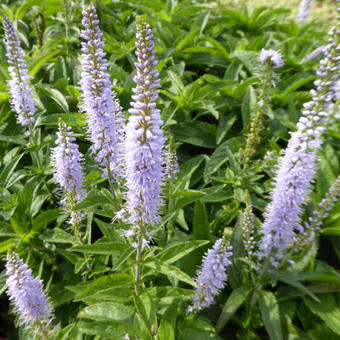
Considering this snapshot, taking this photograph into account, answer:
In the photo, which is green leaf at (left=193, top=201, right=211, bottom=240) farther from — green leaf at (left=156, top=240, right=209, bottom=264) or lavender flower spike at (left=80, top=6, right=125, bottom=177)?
lavender flower spike at (left=80, top=6, right=125, bottom=177)

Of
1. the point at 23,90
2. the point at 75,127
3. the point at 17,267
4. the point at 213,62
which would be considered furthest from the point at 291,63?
the point at 17,267

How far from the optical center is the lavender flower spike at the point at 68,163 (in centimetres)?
230

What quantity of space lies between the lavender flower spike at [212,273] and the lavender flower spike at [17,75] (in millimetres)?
2243

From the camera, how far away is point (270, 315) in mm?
2805

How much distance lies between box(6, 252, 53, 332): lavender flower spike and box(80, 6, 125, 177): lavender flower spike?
3.18 ft

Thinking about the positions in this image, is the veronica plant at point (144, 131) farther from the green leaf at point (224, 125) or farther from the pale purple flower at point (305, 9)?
the pale purple flower at point (305, 9)

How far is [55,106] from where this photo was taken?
12.8 feet

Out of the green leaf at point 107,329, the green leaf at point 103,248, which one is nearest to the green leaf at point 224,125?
the green leaf at point 103,248

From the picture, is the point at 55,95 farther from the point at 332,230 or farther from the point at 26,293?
the point at 332,230

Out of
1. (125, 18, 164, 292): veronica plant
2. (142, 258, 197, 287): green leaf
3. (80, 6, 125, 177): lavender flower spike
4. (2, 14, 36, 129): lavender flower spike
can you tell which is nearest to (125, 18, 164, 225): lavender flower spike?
(125, 18, 164, 292): veronica plant

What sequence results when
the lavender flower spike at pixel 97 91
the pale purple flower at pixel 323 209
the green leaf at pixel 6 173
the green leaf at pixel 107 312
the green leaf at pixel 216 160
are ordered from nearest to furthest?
the lavender flower spike at pixel 97 91, the green leaf at pixel 107 312, the pale purple flower at pixel 323 209, the green leaf at pixel 6 173, the green leaf at pixel 216 160

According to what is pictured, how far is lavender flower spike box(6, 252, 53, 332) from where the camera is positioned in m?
2.19

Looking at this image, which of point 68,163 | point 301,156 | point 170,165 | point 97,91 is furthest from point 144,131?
point 301,156

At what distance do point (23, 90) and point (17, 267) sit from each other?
1696 millimetres
